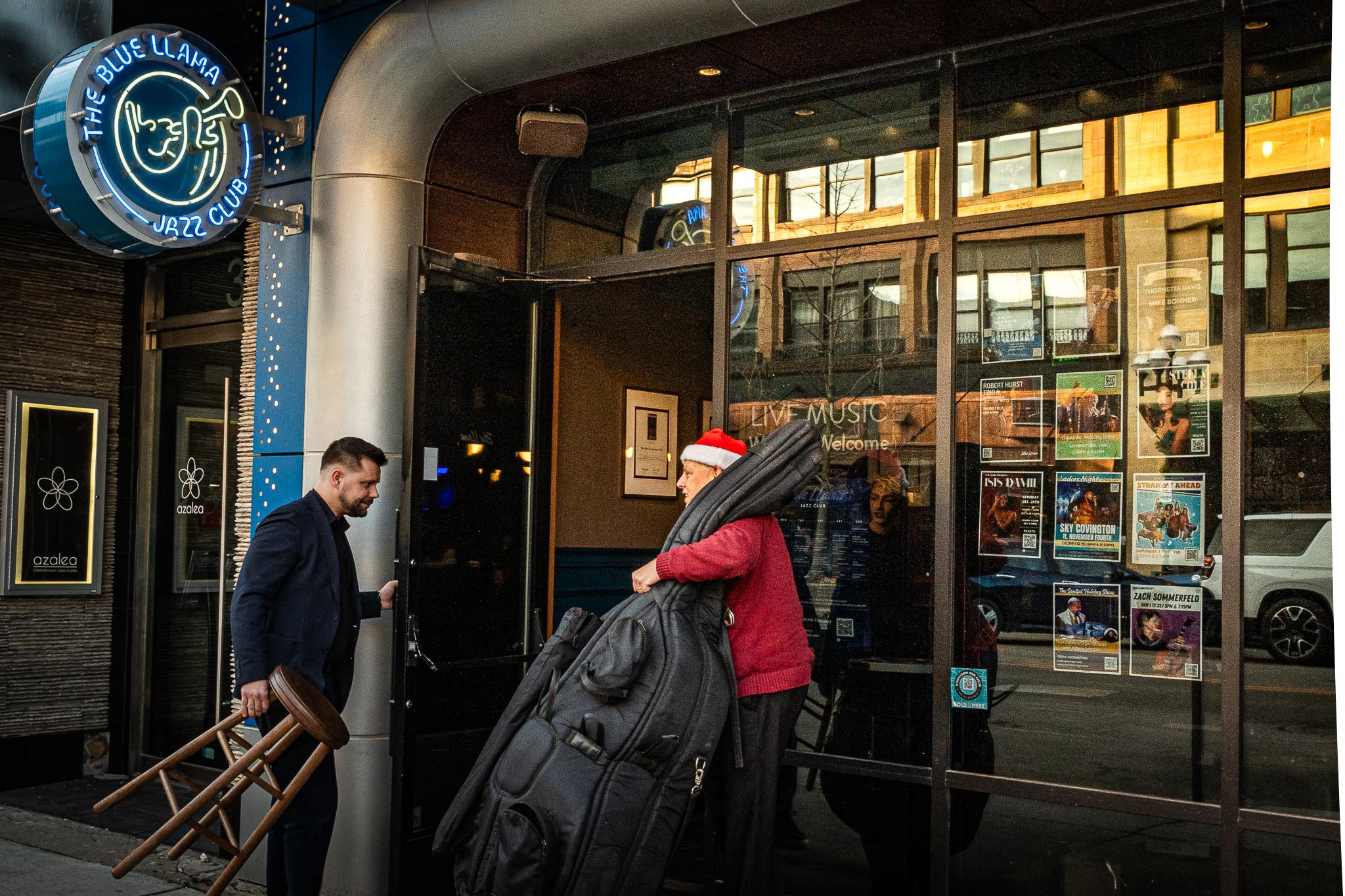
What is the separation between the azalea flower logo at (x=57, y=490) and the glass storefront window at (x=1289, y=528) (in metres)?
6.66

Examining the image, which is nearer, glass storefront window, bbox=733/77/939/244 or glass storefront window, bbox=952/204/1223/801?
glass storefront window, bbox=952/204/1223/801

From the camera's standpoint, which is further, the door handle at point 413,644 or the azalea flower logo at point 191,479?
the azalea flower logo at point 191,479

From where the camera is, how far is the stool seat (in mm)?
3947

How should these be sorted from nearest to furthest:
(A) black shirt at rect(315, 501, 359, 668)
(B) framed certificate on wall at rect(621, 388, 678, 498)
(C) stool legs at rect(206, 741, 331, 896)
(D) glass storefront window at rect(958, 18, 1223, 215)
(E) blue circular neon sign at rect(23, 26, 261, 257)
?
(C) stool legs at rect(206, 741, 331, 896)
(D) glass storefront window at rect(958, 18, 1223, 215)
(A) black shirt at rect(315, 501, 359, 668)
(E) blue circular neon sign at rect(23, 26, 261, 257)
(B) framed certificate on wall at rect(621, 388, 678, 498)

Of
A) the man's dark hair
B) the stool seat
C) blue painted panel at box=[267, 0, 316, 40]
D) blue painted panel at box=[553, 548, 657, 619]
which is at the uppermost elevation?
blue painted panel at box=[267, 0, 316, 40]

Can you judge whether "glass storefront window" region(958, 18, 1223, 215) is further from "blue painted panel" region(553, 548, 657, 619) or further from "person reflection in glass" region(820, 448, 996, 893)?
"blue painted panel" region(553, 548, 657, 619)

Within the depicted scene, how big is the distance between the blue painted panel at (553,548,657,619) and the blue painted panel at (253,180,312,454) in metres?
1.68

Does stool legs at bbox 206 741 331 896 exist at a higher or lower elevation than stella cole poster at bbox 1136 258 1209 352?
lower

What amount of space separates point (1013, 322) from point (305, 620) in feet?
9.47

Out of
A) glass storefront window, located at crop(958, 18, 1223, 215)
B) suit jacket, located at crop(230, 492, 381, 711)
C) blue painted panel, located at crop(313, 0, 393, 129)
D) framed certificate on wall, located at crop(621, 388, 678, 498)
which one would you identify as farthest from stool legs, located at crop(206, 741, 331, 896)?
framed certificate on wall, located at crop(621, 388, 678, 498)

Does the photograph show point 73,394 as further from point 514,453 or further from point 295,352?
point 514,453

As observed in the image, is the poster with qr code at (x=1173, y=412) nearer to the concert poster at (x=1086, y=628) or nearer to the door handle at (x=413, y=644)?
the concert poster at (x=1086, y=628)

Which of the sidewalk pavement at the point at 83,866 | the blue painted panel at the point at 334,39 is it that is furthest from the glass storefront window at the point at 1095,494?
the sidewalk pavement at the point at 83,866

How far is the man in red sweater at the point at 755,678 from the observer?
4.35 meters
